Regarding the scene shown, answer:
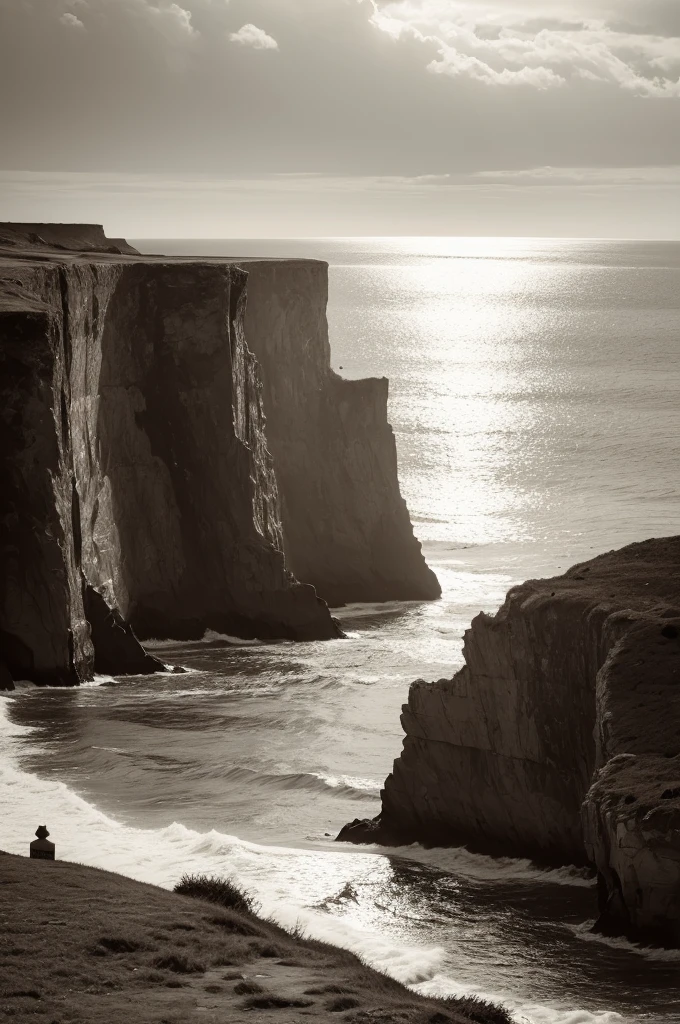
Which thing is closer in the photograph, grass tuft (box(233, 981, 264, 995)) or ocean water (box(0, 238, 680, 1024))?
grass tuft (box(233, 981, 264, 995))

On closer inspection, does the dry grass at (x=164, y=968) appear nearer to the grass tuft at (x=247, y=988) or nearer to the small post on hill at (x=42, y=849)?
the grass tuft at (x=247, y=988)

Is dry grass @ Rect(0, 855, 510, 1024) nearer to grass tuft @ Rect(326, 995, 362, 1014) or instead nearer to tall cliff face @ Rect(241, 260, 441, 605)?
grass tuft @ Rect(326, 995, 362, 1014)

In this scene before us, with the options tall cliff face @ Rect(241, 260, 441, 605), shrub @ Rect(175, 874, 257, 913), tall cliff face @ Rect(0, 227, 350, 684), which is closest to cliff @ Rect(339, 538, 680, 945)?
shrub @ Rect(175, 874, 257, 913)

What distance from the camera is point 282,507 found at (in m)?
77.7

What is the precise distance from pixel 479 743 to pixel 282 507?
1663 inches

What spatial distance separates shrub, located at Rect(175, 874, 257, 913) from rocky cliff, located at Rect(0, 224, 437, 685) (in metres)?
23.7

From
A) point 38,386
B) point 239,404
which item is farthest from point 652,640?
point 239,404

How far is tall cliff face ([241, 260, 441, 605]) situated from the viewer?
77.7 metres

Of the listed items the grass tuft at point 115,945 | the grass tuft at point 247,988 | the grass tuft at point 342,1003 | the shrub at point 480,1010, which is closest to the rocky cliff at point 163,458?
the grass tuft at point 115,945

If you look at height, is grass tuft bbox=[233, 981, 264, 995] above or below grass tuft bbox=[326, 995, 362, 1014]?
below

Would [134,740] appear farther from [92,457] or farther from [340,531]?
[340,531]

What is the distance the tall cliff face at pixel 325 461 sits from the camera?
77.7m

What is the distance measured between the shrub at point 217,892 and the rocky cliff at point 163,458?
935 inches

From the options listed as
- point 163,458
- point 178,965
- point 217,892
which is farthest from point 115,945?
point 163,458
